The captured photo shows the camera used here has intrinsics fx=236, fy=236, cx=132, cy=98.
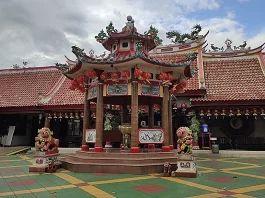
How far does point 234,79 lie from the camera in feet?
62.1

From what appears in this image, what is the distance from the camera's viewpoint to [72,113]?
765 inches

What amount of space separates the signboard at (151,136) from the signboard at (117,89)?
1.87 metres

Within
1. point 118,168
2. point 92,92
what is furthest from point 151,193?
point 92,92

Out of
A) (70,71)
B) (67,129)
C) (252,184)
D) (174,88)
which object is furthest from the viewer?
(67,129)

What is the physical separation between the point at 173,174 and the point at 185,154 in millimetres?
914

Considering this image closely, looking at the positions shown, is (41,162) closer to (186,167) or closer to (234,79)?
(186,167)

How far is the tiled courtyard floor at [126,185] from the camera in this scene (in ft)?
19.8

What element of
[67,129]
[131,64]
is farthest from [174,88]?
[67,129]

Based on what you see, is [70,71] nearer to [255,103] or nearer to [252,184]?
[252,184]

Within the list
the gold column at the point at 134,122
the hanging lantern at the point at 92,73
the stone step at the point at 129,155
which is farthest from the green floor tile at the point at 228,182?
the hanging lantern at the point at 92,73

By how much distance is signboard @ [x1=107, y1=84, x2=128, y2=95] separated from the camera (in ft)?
34.1

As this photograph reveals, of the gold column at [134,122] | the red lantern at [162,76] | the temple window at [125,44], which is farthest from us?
the temple window at [125,44]

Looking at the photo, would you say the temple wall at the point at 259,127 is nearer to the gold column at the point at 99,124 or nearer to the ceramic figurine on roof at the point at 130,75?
the ceramic figurine on roof at the point at 130,75

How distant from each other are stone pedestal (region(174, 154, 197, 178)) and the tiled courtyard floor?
0.33 meters
